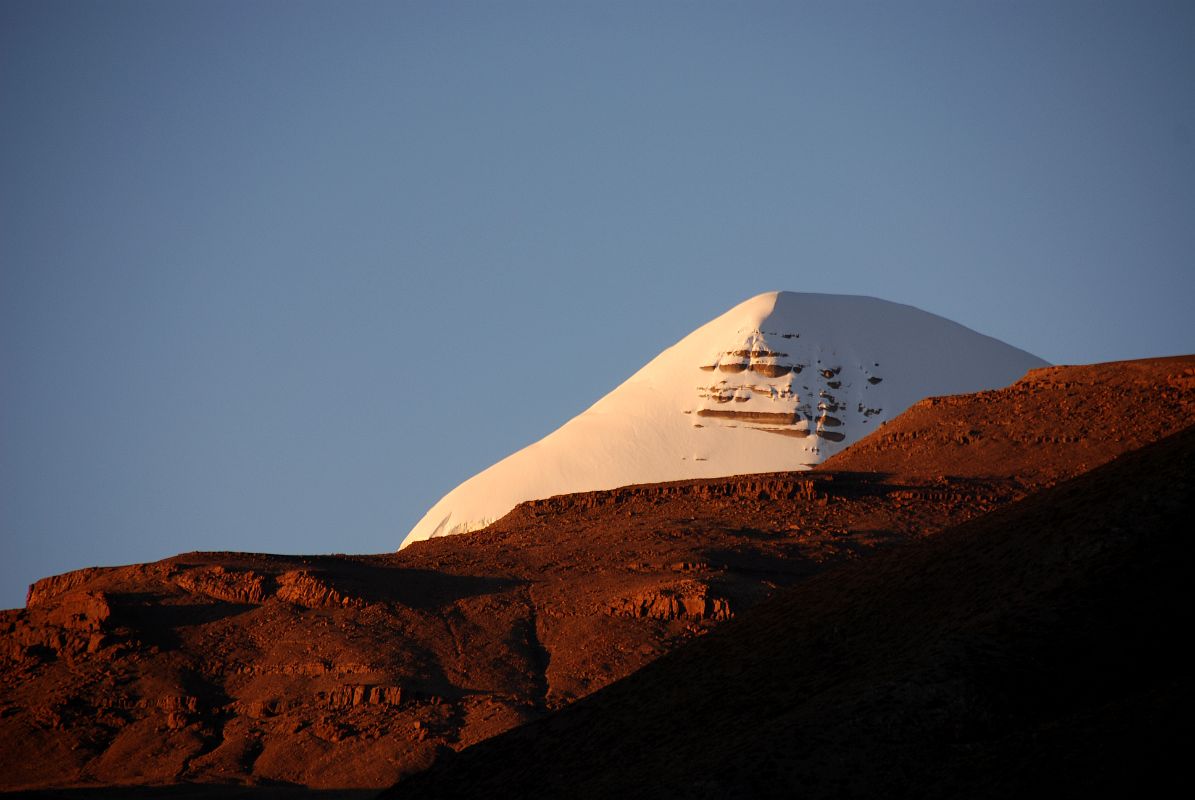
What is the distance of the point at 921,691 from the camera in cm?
1394

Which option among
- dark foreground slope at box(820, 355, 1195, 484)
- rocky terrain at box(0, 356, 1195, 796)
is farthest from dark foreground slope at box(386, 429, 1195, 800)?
dark foreground slope at box(820, 355, 1195, 484)

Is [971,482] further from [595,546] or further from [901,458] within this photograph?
[595,546]

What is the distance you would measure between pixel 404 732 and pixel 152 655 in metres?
8.94

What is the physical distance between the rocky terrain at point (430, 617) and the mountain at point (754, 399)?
24.4 m

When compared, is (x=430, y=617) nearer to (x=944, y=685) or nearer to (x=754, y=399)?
(x=944, y=685)

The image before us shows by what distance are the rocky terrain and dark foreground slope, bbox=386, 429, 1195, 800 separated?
1617 cm

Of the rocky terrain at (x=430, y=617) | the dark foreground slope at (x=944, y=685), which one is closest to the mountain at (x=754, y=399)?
the rocky terrain at (x=430, y=617)

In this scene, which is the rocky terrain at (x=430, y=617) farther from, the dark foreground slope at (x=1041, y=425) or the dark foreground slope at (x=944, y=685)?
the dark foreground slope at (x=944, y=685)

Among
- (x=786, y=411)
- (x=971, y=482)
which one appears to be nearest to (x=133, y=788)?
(x=971, y=482)

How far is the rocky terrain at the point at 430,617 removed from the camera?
115 feet

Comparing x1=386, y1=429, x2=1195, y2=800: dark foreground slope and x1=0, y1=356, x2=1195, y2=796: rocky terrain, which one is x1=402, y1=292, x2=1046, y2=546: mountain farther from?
x1=386, y1=429, x2=1195, y2=800: dark foreground slope

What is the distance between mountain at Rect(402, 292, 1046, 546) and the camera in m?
79.6

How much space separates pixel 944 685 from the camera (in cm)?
1395

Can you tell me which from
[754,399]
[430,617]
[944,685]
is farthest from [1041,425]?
[944,685]
